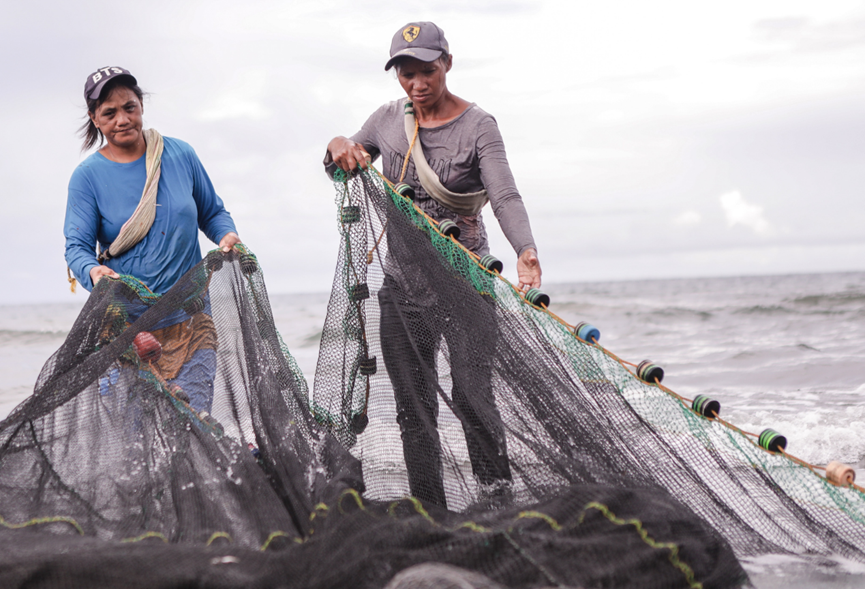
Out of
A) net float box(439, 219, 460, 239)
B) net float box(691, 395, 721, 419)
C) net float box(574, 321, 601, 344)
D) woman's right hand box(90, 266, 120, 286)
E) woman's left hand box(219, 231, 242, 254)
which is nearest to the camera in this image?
net float box(691, 395, 721, 419)

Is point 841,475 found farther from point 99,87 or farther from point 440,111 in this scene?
point 99,87

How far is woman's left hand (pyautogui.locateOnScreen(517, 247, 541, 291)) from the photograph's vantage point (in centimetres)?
325

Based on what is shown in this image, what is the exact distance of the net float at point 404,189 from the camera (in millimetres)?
3297

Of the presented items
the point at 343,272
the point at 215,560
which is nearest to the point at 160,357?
the point at 343,272

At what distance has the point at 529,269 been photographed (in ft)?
10.7

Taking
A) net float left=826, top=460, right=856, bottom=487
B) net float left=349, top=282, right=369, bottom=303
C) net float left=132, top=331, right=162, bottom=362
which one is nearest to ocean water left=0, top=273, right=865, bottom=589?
net float left=826, top=460, right=856, bottom=487

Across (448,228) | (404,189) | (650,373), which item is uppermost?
(404,189)

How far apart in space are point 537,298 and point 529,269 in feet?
1.10

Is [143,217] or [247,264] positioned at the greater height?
[143,217]

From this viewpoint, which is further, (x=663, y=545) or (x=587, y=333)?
(x=587, y=333)

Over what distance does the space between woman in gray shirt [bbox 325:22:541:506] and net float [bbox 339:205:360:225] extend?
0.63 ft

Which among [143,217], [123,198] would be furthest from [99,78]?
[143,217]

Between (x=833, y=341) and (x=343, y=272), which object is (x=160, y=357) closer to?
(x=343, y=272)

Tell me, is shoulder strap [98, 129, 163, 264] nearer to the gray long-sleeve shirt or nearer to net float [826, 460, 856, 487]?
the gray long-sleeve shirt
